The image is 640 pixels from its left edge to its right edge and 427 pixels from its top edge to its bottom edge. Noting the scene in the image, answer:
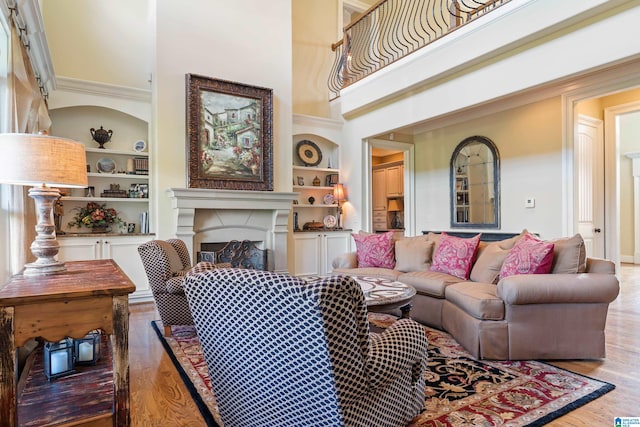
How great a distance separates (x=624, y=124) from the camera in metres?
8.08

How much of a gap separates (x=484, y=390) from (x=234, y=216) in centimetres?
390

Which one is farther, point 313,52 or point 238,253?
point 313,52

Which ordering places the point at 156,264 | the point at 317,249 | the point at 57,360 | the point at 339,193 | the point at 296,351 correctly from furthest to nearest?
the point at 339,193 → the point at 317,249 → the point at 156,264 → the point at 57,360 → the point at 296,351

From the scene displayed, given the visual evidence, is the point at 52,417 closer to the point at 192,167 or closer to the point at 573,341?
the point at 573,341

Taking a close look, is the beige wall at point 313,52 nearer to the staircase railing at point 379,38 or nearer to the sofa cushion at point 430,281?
the staircase railing at point 379,38

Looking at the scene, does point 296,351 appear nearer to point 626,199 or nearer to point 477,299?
point 477,299

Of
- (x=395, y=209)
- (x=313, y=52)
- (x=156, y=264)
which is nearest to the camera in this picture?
(x=156, y=264)

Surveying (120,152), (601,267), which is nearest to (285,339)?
(601,267)

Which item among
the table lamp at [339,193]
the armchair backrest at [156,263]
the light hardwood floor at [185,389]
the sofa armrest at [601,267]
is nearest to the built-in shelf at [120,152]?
the armchair backrest at [156,263]

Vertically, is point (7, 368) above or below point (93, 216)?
below

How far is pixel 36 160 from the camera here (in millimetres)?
1799

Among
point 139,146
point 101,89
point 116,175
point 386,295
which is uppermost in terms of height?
point 101,89

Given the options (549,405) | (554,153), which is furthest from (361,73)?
(549,405)

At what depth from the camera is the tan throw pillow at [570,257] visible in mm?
→ 2779
